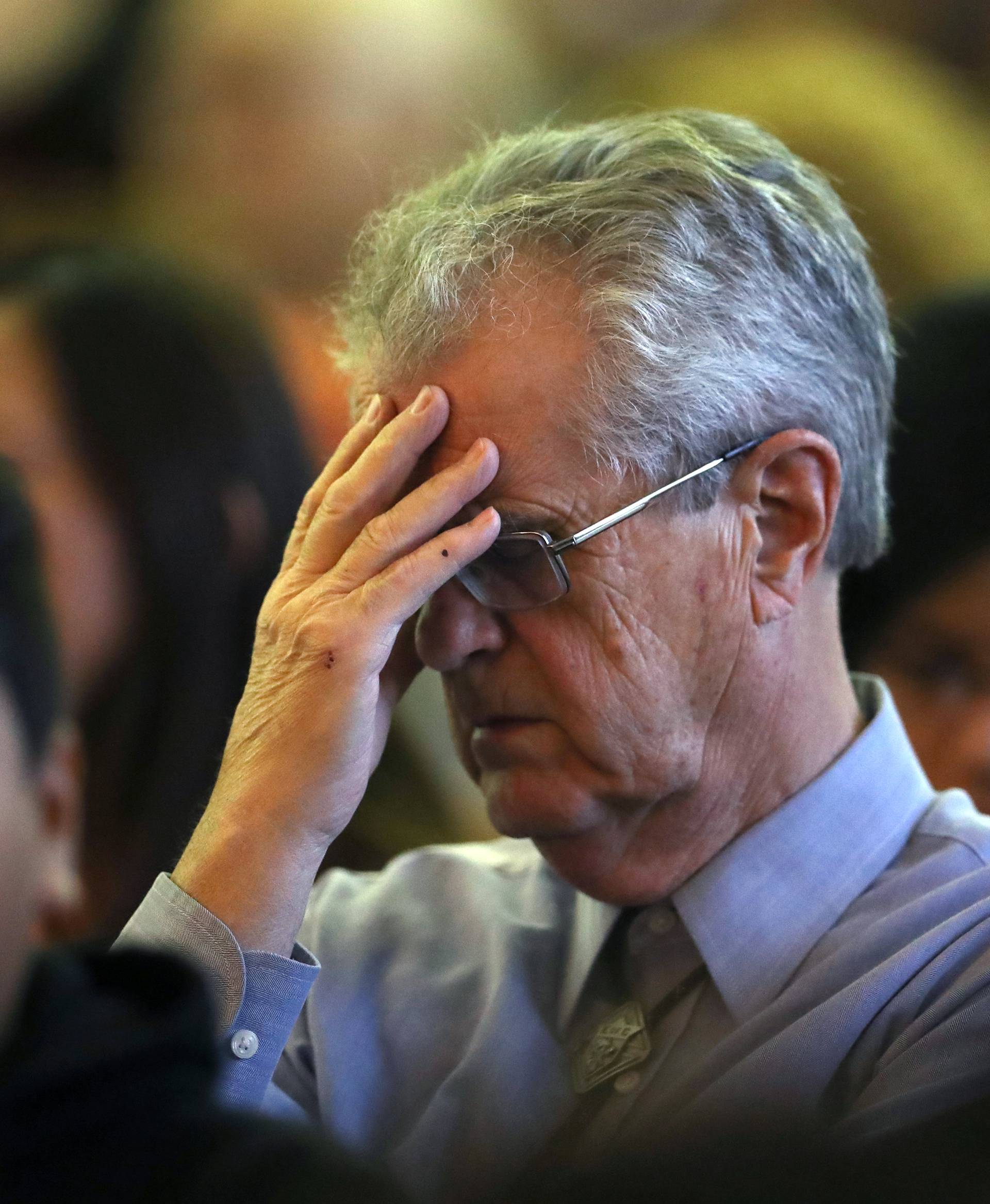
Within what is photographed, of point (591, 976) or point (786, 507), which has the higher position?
point (786, 507)

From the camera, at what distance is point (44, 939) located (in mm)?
860

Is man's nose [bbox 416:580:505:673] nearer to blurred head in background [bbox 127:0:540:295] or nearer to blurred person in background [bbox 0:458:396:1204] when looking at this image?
blurred person in background [bbox 0:458:396:1204]

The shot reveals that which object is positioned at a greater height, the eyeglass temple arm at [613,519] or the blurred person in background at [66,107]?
the blurred person in background at [66,107]

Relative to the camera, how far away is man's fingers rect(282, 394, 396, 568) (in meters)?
1.45

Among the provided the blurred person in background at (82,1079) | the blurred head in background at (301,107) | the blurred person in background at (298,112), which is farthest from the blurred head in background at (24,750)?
the blurred head in background at (301,107)

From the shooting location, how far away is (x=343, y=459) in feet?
4.82

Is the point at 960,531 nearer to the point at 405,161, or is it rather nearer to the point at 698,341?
the point at 698,341

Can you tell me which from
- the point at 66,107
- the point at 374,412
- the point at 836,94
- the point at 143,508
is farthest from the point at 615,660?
the point at 66,107

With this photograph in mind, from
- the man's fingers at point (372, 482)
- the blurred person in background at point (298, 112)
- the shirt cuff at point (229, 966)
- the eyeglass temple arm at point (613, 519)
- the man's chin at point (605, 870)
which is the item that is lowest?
the man's chin at point (605, 870)

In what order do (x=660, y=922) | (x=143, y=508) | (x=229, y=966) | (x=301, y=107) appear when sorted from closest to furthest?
(x=229, y=966)
(x=660, y=922)
(x=143, y=508)
(x=301, y=107)

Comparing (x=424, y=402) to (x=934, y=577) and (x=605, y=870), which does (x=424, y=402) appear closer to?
(x=605, y=870)

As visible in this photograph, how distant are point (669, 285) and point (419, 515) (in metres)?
0.32

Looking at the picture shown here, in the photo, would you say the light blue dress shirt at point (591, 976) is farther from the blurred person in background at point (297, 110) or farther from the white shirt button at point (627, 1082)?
the blurred person in background at point (297, 110)

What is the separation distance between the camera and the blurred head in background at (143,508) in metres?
2.04
